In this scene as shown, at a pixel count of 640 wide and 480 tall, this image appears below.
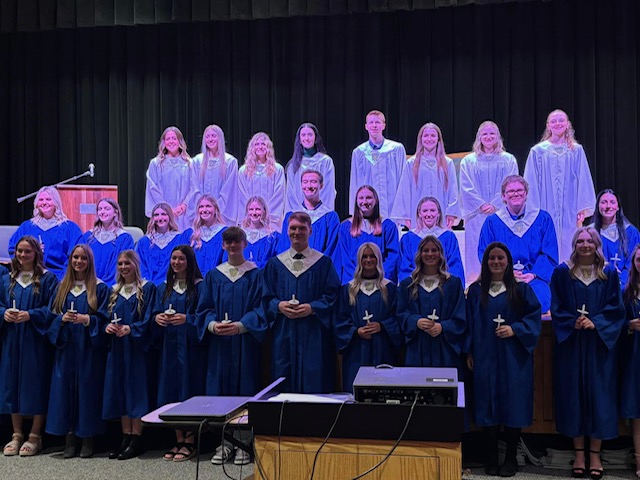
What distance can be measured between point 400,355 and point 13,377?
304cm

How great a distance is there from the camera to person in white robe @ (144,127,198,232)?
805 centimetres

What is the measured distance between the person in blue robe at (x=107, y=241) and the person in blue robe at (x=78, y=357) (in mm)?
1196

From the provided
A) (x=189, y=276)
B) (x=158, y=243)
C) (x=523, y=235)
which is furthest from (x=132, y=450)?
(x=523, y=235)

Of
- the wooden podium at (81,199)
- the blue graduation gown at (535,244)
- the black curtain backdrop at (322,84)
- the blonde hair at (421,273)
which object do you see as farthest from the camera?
the black curtain backdrop at (322,84)

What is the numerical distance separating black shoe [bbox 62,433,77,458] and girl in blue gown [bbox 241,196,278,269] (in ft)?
7.17

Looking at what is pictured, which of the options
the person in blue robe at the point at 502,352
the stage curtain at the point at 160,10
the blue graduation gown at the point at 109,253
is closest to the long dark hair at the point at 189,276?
the blue graduation gown at the point at 109,253

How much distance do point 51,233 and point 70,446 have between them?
7.87ft

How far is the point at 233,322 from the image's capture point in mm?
5383

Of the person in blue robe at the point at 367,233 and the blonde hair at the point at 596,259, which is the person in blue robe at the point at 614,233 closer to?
the blonde hair at the point at 596,259

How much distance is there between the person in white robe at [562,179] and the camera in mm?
7473

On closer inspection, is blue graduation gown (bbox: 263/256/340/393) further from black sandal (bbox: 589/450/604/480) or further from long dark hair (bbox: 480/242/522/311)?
black sandal (bbox: 589/450/604/480)

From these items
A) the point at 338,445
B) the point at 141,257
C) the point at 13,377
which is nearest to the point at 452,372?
the point at 338,445

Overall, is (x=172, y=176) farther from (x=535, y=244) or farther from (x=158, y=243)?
(x=535, y=244)

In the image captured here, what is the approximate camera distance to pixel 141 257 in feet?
22.6
